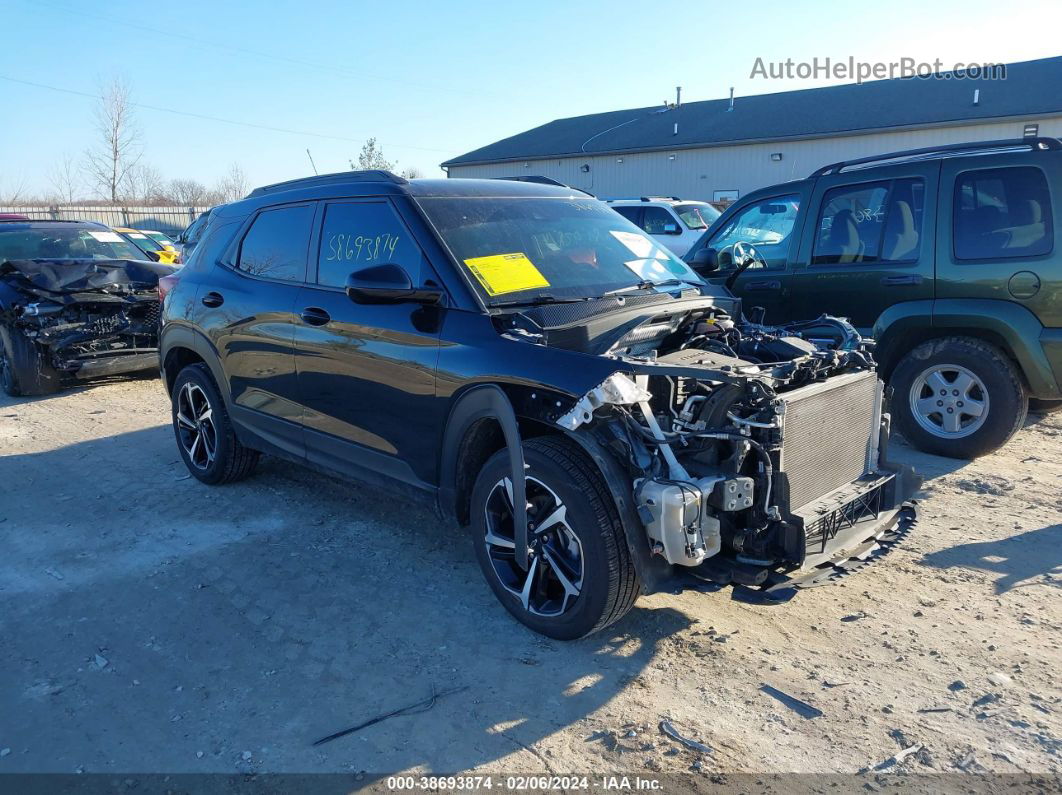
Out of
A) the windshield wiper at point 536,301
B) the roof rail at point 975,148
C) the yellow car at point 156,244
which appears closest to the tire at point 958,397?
the roof rail at point 975,148

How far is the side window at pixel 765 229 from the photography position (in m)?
6.71

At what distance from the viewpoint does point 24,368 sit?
8.51 meters

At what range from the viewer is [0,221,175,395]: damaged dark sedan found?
8.46 metres

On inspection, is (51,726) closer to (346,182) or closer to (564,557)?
(564,557)

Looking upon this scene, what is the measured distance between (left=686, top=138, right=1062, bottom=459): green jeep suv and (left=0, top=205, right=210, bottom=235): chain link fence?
32528 mm

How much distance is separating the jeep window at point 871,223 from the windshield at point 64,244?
8040mm

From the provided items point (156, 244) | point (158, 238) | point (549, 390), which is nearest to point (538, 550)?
point (549, 390)

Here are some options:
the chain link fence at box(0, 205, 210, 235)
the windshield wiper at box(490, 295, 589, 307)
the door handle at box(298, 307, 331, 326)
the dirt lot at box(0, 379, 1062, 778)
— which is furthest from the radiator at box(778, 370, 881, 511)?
the chain link fence at box(0, 205, 210, 235)

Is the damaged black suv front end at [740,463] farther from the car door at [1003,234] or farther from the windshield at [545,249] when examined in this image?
the car door at [1003,234]

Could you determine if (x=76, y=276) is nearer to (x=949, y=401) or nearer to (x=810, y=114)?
(x=949, y=401)

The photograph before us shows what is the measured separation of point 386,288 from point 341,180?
1.33 m

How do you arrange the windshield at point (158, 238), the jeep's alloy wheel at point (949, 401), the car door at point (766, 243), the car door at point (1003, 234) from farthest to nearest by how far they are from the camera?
the windshield at point (158, 238) < the car door at point (766, 243) < the jeep's alloy wheel at point (949, 401) < the car door at point (1003, 234)

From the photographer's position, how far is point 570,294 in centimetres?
404

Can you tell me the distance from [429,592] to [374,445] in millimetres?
830
